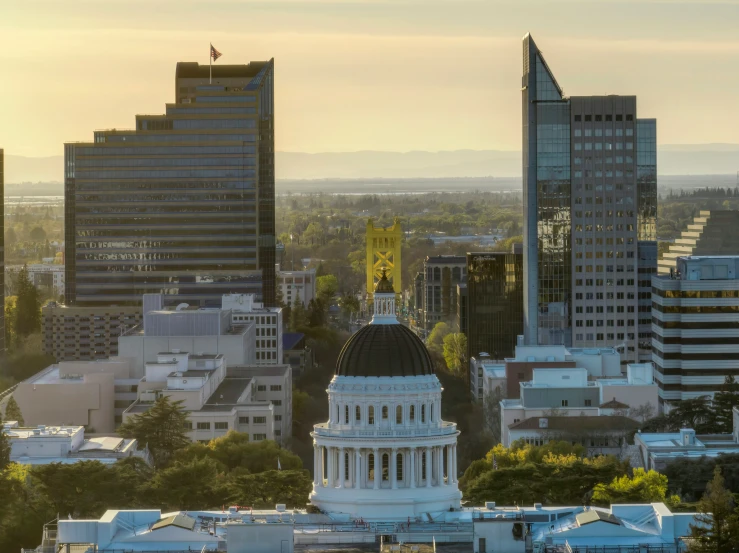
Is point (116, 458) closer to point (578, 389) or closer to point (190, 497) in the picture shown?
point (190, 497)

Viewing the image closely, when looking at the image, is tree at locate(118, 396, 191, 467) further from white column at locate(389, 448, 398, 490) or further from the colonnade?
white column at locate(389, 448, 398, 490)

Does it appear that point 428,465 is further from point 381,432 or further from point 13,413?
point 13,413

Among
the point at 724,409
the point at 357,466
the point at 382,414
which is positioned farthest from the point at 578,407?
the point at 357,466

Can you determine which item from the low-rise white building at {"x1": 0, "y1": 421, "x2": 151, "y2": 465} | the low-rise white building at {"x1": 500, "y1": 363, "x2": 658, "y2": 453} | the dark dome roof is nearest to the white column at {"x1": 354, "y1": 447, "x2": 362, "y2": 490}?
the dark dome roof

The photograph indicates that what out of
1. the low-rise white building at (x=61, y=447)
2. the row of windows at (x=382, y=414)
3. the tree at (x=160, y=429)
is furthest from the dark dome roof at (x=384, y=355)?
the tree at (x=160, y=429)

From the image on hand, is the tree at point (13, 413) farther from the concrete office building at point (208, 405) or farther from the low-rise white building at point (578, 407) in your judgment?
the low-rise white building at point (578, 407)

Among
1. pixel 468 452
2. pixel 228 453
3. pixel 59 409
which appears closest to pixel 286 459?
pixel 228 453
